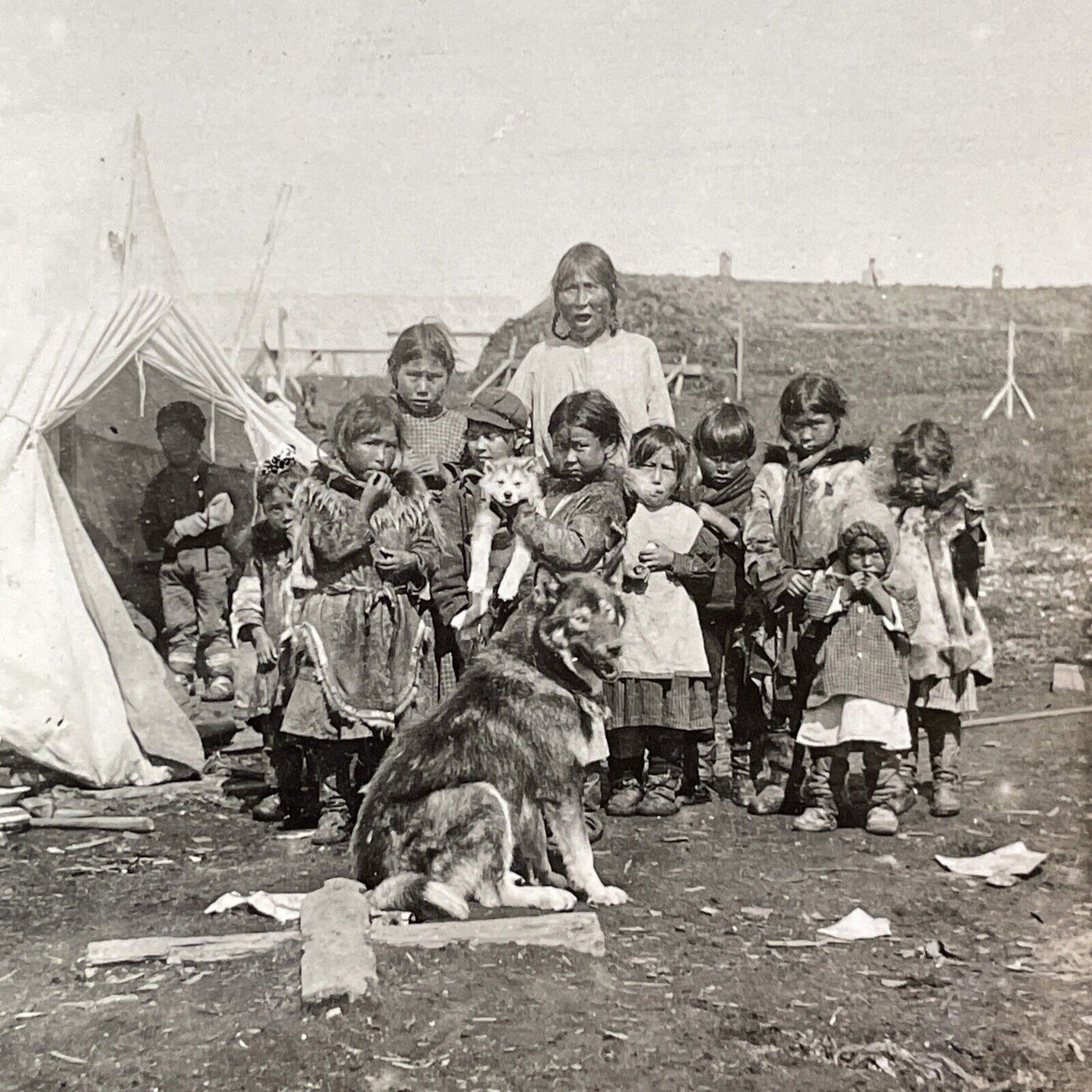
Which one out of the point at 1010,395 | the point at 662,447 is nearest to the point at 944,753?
the point at 662,447

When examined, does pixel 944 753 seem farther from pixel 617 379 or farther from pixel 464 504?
pixel 464 504

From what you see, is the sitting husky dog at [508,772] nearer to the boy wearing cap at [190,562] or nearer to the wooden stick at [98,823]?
the wooden stick at [98,823]

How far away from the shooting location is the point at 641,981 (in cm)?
320

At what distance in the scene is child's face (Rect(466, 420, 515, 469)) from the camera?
4.50 m

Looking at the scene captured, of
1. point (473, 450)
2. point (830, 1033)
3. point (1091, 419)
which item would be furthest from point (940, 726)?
point (1091, 419)

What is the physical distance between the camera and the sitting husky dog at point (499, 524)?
4.25 metres

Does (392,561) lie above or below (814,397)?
below

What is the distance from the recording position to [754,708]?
15.5 feet

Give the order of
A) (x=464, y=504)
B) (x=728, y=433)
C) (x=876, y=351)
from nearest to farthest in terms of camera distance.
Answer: (x=464, y=504) < (x=728, y=433) < (x=876, y=351)

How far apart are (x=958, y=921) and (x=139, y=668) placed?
3.71 meters

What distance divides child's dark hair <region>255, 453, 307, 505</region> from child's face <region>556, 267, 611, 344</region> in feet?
4.34

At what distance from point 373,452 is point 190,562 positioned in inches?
105

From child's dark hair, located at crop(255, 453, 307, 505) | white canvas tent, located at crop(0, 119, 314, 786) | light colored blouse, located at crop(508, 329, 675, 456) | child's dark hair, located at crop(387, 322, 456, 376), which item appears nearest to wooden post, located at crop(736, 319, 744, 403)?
light colored blouse, located at crop(508, 329, 675, 456)

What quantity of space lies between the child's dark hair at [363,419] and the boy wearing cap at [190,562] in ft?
8.18
